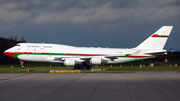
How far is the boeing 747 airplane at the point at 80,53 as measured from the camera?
4159cm

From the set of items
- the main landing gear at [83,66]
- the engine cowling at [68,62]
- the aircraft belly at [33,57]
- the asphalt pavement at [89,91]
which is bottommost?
the asphalt pavement at [89,91]

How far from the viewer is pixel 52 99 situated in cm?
1310

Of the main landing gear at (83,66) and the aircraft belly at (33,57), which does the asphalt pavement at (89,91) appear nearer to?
the aircraft belly at (33,57)

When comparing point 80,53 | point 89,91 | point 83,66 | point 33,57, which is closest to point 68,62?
point 80,53

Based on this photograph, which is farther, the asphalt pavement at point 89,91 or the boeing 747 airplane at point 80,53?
the boeing 747 airplane at point 80,53

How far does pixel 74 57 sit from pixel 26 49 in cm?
836

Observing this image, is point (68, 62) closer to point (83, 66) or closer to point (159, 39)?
point (83, 66)

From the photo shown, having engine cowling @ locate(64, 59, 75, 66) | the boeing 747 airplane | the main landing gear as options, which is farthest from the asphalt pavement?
the main landing gear

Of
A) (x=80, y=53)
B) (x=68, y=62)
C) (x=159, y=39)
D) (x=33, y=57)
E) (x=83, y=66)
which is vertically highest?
(x=159, y=39)

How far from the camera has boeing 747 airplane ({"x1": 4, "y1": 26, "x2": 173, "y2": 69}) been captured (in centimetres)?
4159

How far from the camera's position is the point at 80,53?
4262 centimetres

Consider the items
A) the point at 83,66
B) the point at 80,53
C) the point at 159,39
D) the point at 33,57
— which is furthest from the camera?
the point at 159,39

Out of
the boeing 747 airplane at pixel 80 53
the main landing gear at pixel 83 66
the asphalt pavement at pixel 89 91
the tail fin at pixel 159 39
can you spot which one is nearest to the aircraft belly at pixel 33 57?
the boeing 747 airplane at pixel 80 53

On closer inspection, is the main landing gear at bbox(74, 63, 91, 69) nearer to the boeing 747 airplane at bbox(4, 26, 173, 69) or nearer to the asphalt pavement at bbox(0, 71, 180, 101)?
the boeing 747 airplane at bbox(4, 26, 173, 69)
